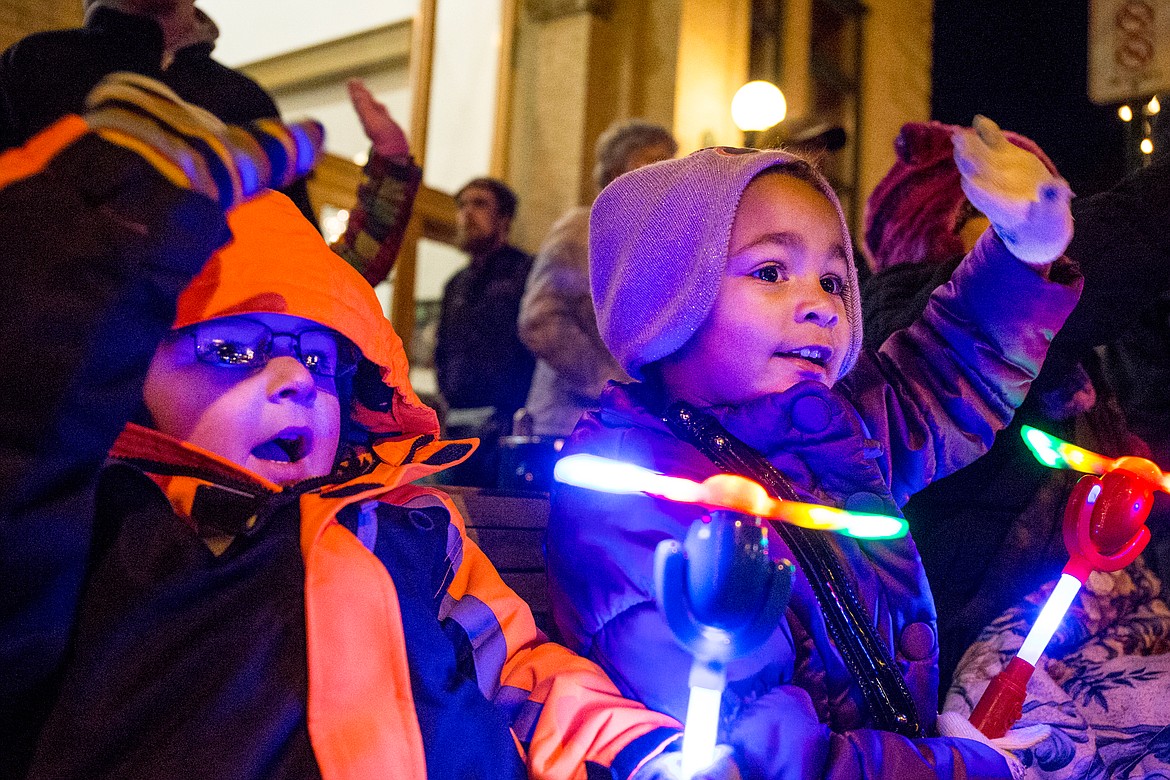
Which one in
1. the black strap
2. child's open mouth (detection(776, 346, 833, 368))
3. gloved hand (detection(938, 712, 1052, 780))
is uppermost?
child's open mouth (detection(776, 346, 833, 368))

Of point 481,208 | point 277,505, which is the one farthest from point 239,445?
point 481,208

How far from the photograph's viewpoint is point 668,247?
66.2 inches

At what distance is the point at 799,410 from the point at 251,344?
2.75 ft

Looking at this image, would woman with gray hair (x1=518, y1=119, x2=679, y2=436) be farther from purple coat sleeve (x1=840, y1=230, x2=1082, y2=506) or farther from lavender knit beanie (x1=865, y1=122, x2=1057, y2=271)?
purple coat sleeve (x1=840, y1=230, x2=1082, y2=506)

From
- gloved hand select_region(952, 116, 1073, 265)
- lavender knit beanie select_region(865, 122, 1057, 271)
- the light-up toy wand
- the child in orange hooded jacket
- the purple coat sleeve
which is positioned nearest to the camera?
the light-up toy wand

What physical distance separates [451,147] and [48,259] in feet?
20.7

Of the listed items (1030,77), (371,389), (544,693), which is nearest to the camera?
(544,693)

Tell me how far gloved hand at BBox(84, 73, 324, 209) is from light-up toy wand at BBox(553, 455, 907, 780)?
1.70ft

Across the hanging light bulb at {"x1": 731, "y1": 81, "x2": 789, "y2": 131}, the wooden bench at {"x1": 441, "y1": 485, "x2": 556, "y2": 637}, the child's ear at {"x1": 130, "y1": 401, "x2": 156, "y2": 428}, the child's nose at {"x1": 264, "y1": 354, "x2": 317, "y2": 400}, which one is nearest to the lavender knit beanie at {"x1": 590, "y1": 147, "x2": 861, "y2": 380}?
the wooden bench at {"x1": 441, "y1": 485, "x2": 556, "y2": 637}

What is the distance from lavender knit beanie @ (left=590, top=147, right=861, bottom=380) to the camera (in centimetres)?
163

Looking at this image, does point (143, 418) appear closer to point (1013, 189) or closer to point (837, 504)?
point (837, 504)

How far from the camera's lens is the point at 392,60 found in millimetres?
7086

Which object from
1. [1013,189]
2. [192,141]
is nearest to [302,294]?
[192,141]

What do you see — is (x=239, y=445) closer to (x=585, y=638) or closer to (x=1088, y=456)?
(x=585, y=638)
